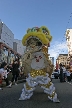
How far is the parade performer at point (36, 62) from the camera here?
261 inches

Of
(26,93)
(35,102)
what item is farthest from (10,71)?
(35,102)

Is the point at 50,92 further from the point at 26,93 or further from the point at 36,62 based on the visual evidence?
the point at 36,62

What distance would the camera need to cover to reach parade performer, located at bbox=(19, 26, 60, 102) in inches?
261

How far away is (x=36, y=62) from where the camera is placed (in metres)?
7.05

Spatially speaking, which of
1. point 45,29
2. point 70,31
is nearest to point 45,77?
point 45,29

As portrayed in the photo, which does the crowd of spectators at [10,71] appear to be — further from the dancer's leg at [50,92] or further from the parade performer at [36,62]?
the dancer's leg at [50,92]

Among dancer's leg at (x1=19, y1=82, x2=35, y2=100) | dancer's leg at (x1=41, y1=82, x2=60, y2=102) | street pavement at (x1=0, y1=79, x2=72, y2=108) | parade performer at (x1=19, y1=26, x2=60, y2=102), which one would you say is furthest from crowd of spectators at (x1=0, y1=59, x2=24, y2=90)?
dancer's leg at (x1=41, y1=82, x2=60, y2=102)

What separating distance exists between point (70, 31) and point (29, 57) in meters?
97.8

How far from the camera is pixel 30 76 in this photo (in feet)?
22.3

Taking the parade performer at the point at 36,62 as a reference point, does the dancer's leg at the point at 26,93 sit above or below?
below

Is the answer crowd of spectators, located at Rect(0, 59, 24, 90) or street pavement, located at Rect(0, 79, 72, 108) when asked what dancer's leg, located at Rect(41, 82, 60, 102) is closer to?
street pavement, located at Rect(0, 79, 72, 108)

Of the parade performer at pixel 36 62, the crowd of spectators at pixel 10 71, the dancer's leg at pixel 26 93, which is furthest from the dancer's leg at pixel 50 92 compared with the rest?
the crowd of spectators at pixel 10 71

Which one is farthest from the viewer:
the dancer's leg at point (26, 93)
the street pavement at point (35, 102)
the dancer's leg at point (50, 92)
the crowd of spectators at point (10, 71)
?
the crowd of spectators at point (10, 71)

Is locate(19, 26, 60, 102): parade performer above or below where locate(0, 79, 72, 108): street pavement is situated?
above
